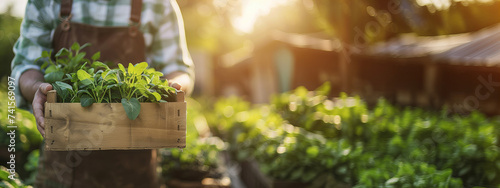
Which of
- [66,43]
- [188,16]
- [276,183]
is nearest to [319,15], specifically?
[276,183]

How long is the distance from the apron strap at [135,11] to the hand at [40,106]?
67 centimetres

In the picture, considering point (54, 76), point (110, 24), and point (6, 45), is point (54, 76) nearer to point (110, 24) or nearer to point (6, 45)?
point (110, 24)

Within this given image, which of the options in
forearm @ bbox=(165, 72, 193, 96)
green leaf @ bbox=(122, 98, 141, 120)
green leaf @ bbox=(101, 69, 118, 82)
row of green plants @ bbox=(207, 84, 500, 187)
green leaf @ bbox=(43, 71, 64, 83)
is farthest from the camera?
row of green plants @ bbox=(207, 84, 500, 187)

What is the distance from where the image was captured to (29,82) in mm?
2049

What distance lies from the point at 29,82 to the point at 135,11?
0.59 metres

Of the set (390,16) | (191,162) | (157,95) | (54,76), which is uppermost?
(390,16)

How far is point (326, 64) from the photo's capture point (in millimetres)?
13211

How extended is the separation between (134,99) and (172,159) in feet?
8.52

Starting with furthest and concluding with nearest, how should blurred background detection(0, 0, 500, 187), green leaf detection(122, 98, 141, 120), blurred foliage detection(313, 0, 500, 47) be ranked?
1. blurred foliage detection(313, 0, 500, 47)
2. blurred background detection(0, 0, 500, 187)
3. green leaf detection(122, 98, 141, 120)

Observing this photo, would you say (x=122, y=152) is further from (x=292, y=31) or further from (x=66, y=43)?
(x=292, y=31)

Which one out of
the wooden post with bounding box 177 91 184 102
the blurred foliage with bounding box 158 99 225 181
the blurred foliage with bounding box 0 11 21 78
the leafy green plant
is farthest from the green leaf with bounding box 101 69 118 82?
the blurred foliage with bounding box 0 11 21 78

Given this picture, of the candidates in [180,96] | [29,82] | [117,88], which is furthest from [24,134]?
[180,96]

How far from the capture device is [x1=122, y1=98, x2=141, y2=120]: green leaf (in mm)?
1640

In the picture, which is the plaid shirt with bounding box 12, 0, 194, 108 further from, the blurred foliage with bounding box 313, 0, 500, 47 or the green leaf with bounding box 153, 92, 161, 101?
the blurred foliage with bounding box 313, 0, 500, 47
